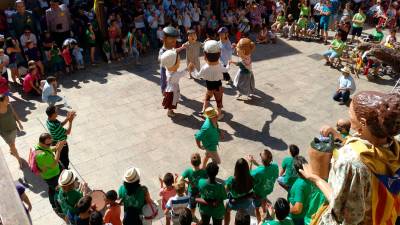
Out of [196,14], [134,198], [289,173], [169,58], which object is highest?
[169,58]

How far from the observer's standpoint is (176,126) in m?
9.38

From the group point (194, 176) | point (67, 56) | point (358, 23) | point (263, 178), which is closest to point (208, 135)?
point (194, 176)

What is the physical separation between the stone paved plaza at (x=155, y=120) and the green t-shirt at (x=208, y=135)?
86cm

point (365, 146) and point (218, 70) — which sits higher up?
point (365, 146)

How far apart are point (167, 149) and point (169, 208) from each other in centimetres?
299

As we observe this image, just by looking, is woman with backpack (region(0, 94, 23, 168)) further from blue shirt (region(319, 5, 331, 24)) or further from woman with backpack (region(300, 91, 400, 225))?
blue shirt (region(319, 5, 331, 24))

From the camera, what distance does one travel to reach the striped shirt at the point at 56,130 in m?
6.91

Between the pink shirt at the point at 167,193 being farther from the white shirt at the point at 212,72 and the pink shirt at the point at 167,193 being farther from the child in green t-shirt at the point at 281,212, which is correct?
the white shirt at the point at 212,72

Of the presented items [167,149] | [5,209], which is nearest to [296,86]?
[167,149]

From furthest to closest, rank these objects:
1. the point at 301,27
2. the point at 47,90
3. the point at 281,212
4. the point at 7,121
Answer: the point at 301,27, the point at 47,90, the point at 7,121, the point at 281,212

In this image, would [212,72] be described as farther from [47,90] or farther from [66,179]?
[66,179]

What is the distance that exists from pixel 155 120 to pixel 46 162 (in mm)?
3811

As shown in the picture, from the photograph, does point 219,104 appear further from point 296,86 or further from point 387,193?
point 387,193

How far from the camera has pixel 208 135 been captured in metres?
6.99
